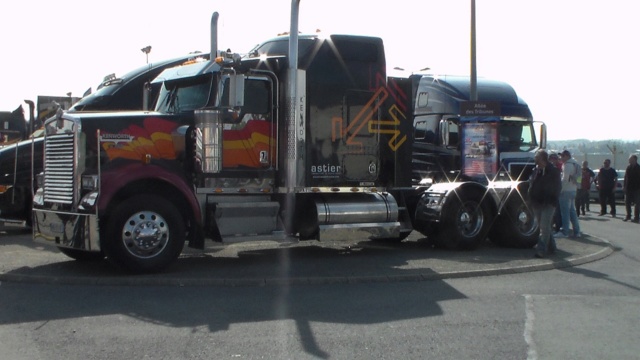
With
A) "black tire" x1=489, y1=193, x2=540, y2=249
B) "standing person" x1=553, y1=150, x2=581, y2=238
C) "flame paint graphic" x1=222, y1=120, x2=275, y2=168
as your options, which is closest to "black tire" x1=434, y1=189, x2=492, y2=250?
"black tire" x1=489, y1=193, x2=540, y2=249

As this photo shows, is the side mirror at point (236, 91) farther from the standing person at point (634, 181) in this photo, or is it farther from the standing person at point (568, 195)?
the standing person at point (634, 181)

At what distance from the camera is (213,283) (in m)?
9.50

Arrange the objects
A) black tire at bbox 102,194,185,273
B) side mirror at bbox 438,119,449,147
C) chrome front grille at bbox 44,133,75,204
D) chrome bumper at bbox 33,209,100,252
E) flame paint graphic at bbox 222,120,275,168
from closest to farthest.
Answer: chrome bumper at bbox 33,209,100,252 → black tire at bbox 102,194,185,273 → chrome front grille at bbox 44,133,75,204 → flame paint graphic at bbox 222,120,275,168 → side mirror at bbox 438,119,449,147

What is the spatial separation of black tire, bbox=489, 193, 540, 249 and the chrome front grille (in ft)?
25.6

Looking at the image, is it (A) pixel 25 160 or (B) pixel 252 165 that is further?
(A) pixel 25 160

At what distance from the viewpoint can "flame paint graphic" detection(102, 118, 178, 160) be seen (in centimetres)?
1012

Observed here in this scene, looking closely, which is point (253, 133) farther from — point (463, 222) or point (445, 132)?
point (445, 132)

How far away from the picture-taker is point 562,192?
1515 centimetres

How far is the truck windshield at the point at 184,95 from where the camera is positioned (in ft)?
36.0

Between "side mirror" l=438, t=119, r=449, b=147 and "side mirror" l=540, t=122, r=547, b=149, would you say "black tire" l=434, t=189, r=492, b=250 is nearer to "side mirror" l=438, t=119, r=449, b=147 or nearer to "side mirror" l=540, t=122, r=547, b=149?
"side mirror" l=438, t=119, r=449, b=147

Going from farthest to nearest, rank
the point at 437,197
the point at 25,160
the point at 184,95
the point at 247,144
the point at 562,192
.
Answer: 1. the point at 562,192
2. the point at 25,160
3. the point at 437,197
4. the point at 184,95
5. the point at 247,144

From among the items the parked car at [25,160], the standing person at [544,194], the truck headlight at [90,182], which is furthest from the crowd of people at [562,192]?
the truck headlight at [90,182]

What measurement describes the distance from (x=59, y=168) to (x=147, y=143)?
128 cm

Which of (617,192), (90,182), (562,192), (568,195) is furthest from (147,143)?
(617,192)
